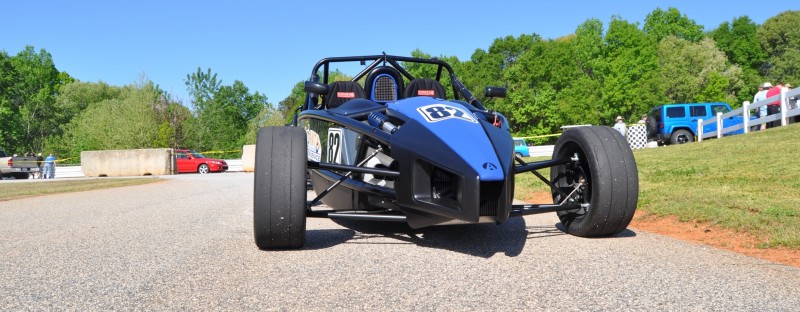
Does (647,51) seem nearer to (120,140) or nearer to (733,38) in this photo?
(733,38)

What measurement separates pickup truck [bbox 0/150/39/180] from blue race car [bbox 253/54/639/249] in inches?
1404

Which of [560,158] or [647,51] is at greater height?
[647,51]

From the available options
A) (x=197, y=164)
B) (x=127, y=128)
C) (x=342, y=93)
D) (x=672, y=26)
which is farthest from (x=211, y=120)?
(x=342, y=93)

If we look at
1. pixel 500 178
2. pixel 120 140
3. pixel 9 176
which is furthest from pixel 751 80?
pixel 500 178

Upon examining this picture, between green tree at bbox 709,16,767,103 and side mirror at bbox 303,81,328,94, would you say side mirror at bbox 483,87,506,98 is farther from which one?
green tree at bbox 709,16,767,103

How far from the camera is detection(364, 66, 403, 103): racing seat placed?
6.62 meters

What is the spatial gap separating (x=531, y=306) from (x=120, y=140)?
161 feet

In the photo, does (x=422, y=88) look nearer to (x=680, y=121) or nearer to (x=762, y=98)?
(x=762, y=98)

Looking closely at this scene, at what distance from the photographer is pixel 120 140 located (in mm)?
46812

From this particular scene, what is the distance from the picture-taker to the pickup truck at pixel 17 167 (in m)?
34.4

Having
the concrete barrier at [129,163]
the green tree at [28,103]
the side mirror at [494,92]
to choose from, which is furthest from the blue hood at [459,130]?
the green tree at [28,103]

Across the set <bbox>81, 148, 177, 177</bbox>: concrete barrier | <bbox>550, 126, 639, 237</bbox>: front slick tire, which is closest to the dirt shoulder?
<bbox>550, 126, 639, 237</bbox>: front slick tire

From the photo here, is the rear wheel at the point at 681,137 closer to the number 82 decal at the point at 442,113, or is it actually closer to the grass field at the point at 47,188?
the grass field at the point at 47,188

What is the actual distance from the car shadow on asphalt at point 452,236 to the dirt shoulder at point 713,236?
105 centimetres
